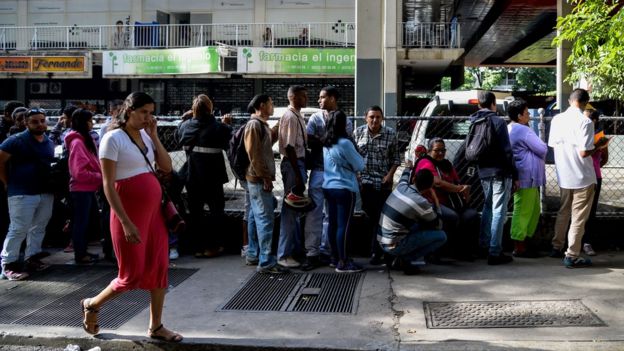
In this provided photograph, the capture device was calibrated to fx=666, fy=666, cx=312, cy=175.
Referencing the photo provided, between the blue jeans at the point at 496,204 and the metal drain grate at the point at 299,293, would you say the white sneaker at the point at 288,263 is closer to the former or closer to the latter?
the metal drain grate at the point at 299,293

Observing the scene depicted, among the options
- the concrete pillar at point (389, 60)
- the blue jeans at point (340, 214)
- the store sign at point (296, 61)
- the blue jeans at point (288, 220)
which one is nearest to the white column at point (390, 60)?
the concrete pillar at point (389, 60)

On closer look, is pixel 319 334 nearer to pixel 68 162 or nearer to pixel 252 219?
pixel 252 219

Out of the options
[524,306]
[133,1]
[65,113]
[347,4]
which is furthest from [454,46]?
[524,306]

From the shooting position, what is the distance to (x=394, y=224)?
6.83m

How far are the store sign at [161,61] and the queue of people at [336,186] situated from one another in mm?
17348

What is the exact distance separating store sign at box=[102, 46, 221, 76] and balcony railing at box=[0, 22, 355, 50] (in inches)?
29.1

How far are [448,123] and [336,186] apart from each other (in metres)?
3.45

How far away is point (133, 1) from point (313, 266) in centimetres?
2314

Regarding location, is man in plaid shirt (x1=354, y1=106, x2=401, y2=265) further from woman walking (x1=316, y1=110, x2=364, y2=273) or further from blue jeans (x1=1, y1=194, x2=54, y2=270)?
blue jeans (x1=1, y1=194, x2=54, y2=270)

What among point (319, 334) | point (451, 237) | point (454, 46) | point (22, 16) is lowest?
point (319, 334)

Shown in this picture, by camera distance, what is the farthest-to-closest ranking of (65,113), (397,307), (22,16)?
(22,16) → (65,113) → (397,307)

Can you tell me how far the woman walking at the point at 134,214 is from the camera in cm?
483

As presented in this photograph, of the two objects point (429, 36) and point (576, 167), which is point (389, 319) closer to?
point (576, 167)

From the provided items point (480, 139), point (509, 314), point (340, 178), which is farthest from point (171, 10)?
point (509, 314)
